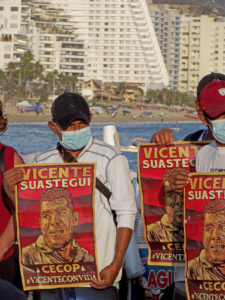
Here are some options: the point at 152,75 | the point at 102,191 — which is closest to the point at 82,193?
the point at 102,191

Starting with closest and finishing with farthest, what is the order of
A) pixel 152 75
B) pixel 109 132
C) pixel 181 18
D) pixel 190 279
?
pixel 190 279
pixel 109 132
pixel 152 75
pixel 181 18

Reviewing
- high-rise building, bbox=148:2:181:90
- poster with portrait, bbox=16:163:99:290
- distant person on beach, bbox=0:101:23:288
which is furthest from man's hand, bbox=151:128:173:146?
high-rise building, bbox=148:2:181:90

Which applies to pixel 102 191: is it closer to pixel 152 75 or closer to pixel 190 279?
pixel 190 279

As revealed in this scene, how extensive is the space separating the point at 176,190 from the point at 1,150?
2.17ft

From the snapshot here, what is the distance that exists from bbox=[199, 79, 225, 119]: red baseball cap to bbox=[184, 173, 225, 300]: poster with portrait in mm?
236

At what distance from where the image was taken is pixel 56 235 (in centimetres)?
270

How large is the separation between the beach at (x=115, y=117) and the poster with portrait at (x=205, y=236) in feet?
275

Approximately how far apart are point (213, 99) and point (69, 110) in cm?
52

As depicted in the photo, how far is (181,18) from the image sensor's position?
143 metres

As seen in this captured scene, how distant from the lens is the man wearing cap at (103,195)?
2.66 m

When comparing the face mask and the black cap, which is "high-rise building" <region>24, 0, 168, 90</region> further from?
the face mask

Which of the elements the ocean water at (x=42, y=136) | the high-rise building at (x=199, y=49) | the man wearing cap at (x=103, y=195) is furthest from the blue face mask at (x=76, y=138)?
the high-rise building at (x=199, y=49)

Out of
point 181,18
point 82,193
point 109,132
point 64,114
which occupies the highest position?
point 64,114

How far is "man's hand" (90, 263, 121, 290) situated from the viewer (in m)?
2.66
